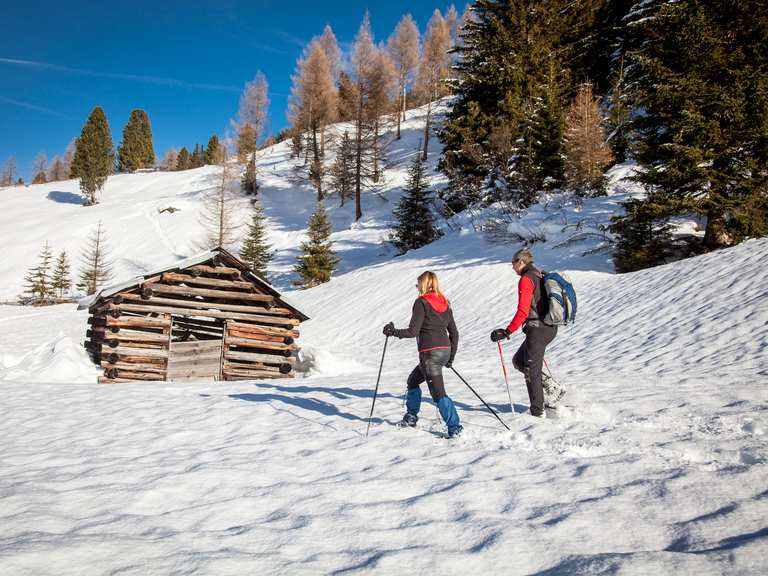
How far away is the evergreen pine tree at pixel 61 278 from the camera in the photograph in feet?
117

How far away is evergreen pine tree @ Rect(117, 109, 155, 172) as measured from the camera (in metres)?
90.1

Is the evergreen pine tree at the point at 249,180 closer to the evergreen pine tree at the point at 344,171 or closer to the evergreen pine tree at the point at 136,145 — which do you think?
the evergreen pine tree at the point at 344,171

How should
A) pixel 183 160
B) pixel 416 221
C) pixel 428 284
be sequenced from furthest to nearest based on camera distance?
pixel 183 160, pixel 416 221, pixel 428 284

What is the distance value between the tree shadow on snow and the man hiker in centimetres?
6773

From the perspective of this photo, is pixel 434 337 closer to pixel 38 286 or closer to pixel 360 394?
pixel 360 394

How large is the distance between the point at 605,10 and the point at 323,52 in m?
29.9

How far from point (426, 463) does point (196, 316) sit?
424 inches

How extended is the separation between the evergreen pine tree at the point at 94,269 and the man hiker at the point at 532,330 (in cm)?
3791

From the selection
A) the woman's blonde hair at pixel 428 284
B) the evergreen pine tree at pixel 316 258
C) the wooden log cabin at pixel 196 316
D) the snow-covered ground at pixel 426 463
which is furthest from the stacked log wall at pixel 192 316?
the evergreen pine tree at pixel 316 258

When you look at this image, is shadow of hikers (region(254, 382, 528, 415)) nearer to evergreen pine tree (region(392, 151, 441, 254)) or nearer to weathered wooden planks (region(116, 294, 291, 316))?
weathered wooden planks (region(116, 294, 291, 316))

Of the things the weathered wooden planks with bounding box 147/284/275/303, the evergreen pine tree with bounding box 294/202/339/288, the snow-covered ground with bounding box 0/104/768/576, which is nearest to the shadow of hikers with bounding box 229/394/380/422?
the snow-covered ground with bounding box 0/104/768/576

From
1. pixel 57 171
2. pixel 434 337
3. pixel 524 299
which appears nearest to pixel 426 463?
pixel 434 337

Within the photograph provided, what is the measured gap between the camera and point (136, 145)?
3583 inches

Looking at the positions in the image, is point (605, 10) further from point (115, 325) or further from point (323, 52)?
point (115, 325)
